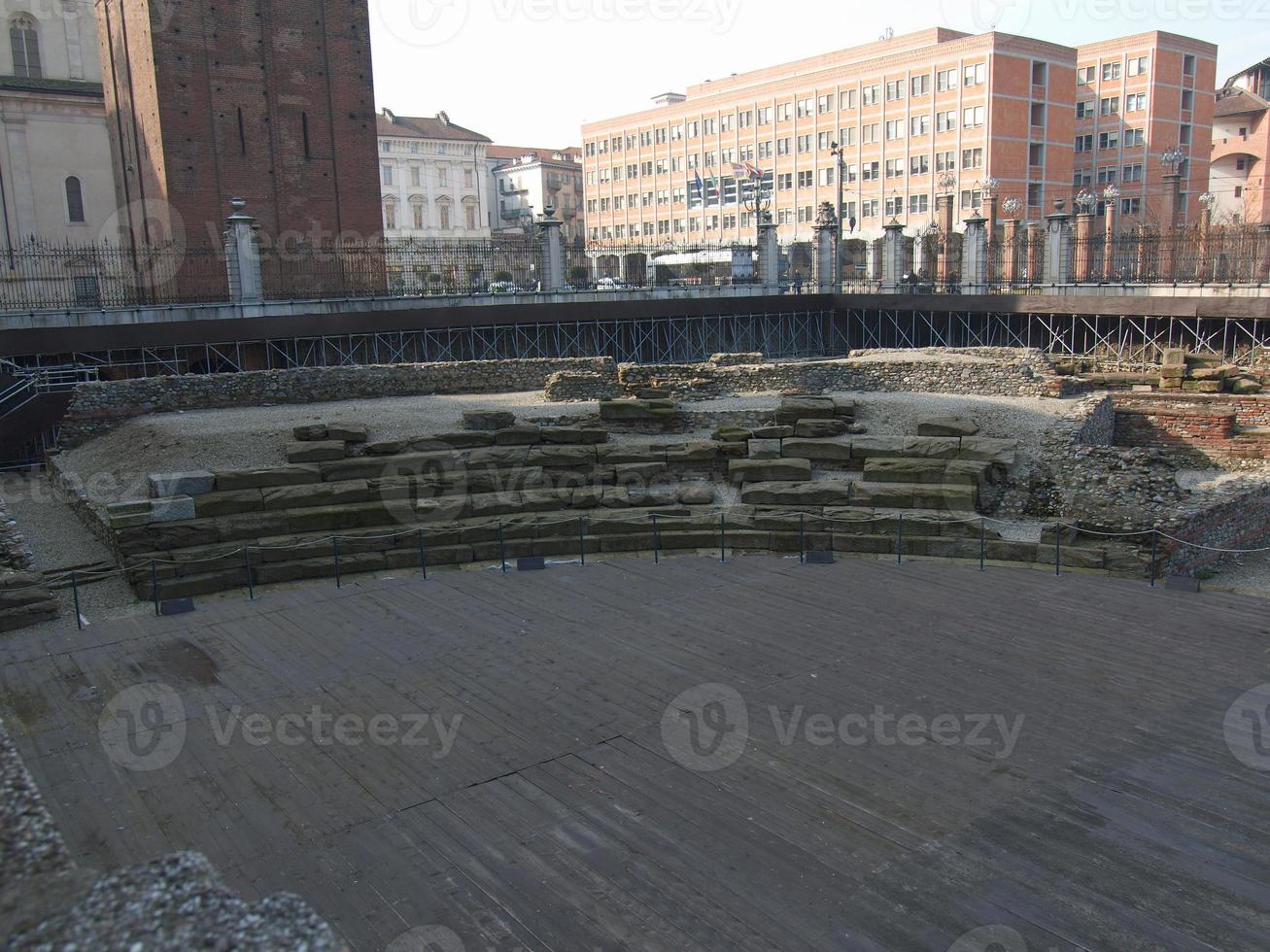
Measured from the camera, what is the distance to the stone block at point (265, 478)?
52.7 feet

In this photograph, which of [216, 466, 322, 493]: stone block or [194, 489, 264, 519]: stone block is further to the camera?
[216, 466, 322, 493]: stone block

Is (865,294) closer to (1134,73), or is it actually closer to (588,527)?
(588,527)

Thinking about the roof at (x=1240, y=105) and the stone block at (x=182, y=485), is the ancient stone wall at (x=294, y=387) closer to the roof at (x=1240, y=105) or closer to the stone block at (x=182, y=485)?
the stone block at (x=182, y=485)

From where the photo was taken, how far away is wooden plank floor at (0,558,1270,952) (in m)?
6.76

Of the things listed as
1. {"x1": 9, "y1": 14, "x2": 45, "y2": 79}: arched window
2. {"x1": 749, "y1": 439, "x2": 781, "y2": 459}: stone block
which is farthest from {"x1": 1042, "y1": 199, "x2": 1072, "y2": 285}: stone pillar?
{"x1": 9, "y1": 14, "x2": 45, "y2": 79}: arched window

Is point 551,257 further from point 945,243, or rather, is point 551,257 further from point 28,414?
point 945,243

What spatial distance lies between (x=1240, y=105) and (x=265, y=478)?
87701mm

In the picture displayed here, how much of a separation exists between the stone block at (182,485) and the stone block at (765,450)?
30.0ft

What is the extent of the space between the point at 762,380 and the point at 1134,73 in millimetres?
62336

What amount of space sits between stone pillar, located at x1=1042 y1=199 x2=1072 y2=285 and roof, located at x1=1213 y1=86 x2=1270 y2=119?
54.9m

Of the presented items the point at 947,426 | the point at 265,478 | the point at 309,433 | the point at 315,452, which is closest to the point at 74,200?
the point at 309,433

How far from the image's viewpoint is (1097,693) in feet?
32.8

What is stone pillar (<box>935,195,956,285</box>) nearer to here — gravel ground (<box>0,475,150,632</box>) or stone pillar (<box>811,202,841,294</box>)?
stone pillar (<box>811,202,841,294</box>)

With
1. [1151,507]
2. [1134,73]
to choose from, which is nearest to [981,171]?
[1134,73]
